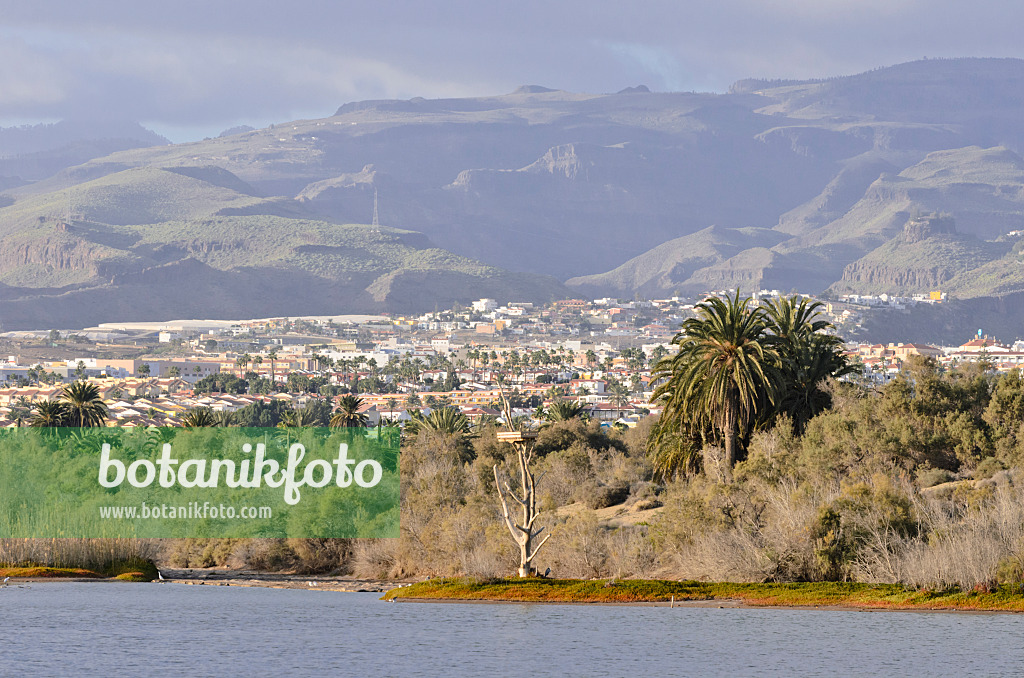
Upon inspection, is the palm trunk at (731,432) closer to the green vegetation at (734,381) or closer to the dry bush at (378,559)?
the green vegetation at (734,381)

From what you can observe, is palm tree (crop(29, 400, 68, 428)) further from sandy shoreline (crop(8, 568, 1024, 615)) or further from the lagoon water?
the lagoon water

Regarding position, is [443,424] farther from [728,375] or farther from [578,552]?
[578,552]

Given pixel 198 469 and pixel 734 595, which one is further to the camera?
pixel 198 469

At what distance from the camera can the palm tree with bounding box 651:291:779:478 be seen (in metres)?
60.0

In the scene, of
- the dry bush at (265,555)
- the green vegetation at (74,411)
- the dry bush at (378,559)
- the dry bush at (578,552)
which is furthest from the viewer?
the green vegetation at (74,411)

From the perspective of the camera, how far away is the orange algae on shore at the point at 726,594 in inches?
1866

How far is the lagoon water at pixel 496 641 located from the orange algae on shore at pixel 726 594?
32.1 inches

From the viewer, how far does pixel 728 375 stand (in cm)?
6059

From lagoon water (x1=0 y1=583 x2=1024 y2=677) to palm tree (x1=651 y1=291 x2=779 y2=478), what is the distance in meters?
12.6

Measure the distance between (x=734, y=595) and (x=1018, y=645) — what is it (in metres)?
10.8

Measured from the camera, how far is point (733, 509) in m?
55.1

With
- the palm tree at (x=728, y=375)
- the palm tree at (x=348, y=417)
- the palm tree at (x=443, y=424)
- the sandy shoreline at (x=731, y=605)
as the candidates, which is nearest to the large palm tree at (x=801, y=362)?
the palm tree at (x=728, y=375)

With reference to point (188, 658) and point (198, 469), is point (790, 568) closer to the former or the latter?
point (188, 658)

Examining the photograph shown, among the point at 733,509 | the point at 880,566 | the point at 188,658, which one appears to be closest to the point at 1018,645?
the point at 880,566
